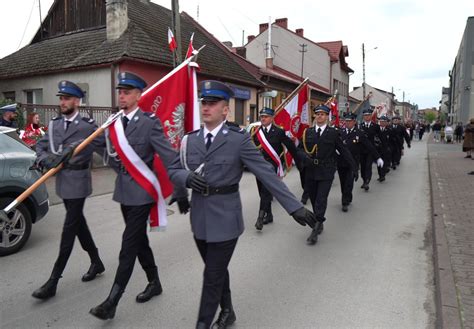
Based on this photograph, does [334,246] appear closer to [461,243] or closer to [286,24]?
[461,243]

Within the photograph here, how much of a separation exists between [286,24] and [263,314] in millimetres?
41042

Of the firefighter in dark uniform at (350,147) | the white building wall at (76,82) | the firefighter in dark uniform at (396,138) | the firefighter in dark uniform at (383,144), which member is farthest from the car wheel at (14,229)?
the firefighter in dark uniform at (396,138)

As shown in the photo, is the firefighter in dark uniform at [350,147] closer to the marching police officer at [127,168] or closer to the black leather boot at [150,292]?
the black leather boot at [150,292]

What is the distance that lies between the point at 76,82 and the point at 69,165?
46.3 feet

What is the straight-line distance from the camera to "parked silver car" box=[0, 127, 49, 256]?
16.5ft

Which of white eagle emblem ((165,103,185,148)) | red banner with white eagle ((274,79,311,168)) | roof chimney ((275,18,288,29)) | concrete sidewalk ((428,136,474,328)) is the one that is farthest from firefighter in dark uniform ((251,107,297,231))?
roof chimney ((275,18,288,29))

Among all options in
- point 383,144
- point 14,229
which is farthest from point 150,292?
point 383,144

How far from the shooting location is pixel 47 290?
3.87m

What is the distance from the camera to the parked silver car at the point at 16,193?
5.04 meters

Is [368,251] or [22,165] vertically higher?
[22,165]

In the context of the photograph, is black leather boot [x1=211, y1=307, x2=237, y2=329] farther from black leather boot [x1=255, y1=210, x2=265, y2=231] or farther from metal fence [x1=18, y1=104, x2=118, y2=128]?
metal fence [x1=18, y1=104, x2=118, y2=128]

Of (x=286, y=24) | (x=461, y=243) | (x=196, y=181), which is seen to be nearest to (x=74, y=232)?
(x=196, y=181)

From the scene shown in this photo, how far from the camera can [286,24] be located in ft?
136

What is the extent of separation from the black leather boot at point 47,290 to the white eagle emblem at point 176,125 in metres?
1.79
